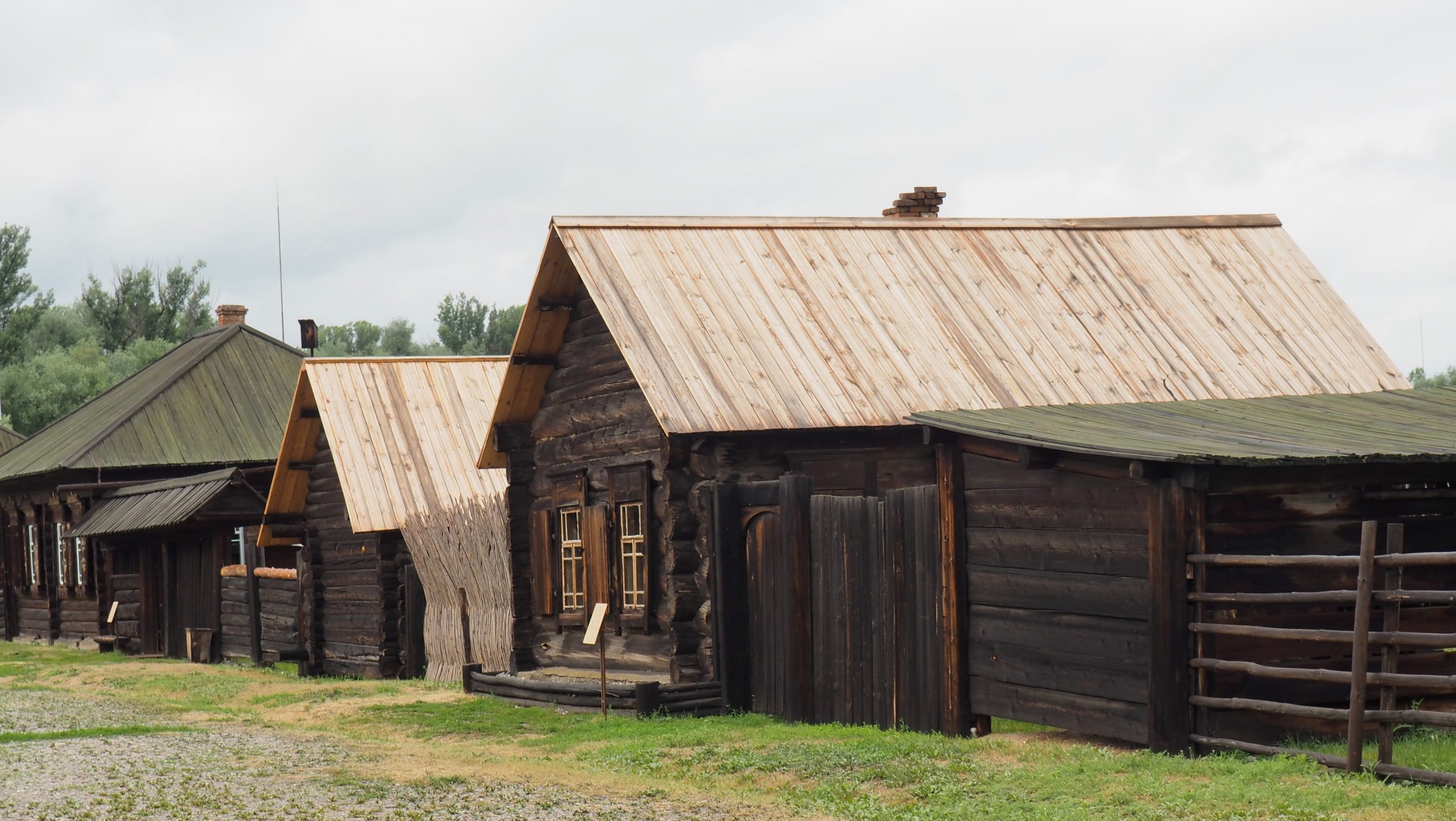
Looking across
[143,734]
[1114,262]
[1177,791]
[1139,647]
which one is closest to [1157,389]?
[1114,262]

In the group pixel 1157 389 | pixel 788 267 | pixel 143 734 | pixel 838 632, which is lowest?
pixel 143 734

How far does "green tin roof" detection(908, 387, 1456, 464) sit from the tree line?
44.4 metres

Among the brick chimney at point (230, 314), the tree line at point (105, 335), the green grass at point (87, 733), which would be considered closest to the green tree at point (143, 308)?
the tree line at point (105, 335)

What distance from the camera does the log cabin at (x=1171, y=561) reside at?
1041 cm

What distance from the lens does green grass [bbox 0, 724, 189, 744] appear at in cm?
1515

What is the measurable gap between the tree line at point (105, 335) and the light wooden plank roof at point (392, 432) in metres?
29.5

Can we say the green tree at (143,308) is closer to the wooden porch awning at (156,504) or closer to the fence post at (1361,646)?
the wooden porch awning at (156,504)

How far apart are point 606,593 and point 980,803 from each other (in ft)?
27.7

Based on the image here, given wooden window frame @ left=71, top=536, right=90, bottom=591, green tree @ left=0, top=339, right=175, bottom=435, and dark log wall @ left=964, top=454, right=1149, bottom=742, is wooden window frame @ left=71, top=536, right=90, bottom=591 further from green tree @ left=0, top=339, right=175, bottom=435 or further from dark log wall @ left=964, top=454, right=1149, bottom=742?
dark log wall @ left=964, top=454, right=1149, bottom=742

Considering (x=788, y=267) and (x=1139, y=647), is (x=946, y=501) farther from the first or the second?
(x=788, y=267)

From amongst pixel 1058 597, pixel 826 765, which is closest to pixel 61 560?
pixel 826 765

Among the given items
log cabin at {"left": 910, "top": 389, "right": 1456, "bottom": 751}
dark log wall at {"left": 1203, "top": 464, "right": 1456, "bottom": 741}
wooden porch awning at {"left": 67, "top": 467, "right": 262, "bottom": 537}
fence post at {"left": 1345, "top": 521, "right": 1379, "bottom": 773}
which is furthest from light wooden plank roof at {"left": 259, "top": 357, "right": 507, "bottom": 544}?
fence post at {"left": 1345, "top": 521, "right": 1379, "bottom": 773}

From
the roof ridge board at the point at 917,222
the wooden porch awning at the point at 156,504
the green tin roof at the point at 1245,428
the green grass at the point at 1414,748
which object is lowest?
the green grass at the point at 1414,748

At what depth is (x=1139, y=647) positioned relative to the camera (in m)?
10.7
